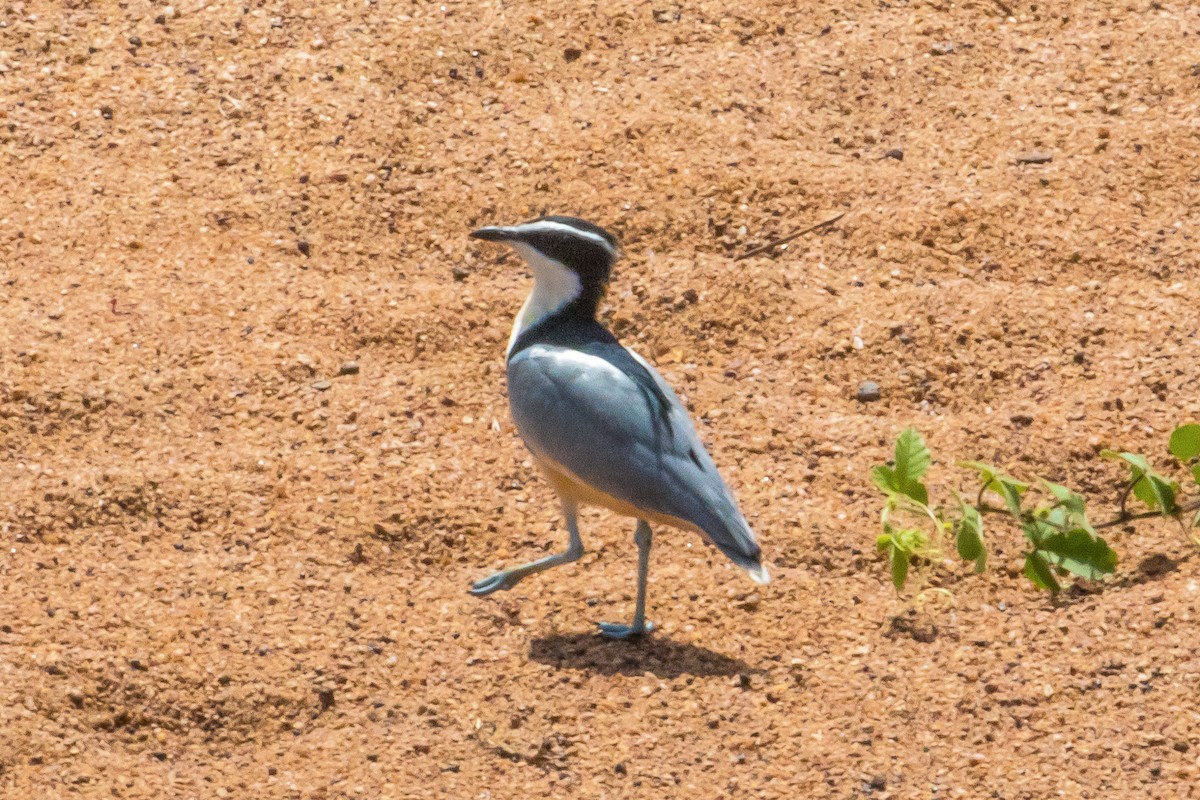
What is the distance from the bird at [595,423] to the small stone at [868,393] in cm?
86

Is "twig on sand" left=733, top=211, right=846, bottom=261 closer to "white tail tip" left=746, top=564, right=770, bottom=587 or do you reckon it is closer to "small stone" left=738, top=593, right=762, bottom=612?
"small stone" left=738, top=593, right=762, bottom=612

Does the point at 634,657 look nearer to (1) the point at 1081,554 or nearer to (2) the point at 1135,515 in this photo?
(1) the point at 1081,554

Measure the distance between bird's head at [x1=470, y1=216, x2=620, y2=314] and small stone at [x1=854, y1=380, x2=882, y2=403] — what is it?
100cm

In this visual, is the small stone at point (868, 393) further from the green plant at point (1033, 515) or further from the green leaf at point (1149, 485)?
the green leaf at point (1149, 485)

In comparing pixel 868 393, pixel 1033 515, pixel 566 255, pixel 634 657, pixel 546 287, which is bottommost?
pixel 634 657

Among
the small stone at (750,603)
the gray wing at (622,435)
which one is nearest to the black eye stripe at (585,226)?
the gray wing at (622,435)

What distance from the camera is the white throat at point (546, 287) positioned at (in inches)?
217

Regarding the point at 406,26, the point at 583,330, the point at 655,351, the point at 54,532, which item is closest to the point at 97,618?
the point at 54,532

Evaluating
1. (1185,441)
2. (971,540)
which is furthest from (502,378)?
(1185,441)

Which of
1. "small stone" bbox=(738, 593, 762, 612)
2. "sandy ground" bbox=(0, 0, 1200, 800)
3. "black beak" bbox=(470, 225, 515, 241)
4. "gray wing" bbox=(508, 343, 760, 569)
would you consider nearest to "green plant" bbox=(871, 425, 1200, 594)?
"sandy ground" bbox=(0, 0, 1200, 800)

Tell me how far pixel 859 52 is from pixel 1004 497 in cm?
261

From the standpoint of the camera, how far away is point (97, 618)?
5.06 metres

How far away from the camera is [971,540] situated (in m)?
5.02

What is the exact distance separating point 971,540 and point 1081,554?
327 mm
